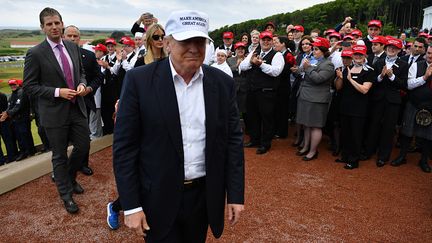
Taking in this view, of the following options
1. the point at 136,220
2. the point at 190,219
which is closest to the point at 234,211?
the point at 190,219

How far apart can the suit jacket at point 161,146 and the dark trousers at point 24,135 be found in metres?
8.55

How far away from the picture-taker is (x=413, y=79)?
5.41 m

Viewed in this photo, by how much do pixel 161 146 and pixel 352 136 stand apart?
4.54 metres

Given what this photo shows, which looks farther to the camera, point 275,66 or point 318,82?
point 275,66

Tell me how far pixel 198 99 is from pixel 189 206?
0.69 meters

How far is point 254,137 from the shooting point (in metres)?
6.85

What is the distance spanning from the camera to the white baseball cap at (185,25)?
183cm

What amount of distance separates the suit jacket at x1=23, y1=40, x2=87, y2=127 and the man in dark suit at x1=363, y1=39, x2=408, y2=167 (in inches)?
184

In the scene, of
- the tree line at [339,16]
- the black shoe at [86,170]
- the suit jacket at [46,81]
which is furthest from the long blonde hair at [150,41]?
the tree line at [339,16]

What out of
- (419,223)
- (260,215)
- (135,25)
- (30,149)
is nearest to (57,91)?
(260,215)

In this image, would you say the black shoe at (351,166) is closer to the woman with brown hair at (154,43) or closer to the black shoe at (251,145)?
the black shoe at (251,145)

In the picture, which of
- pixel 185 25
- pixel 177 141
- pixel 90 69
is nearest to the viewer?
pixel 185 25

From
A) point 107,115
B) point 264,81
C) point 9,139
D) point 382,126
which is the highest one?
point 264,81

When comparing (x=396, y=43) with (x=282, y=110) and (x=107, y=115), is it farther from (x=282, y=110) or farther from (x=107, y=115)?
(x=107, y=115)
